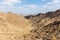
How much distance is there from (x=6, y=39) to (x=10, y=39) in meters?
0.83

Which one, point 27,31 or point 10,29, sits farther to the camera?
point 27,31

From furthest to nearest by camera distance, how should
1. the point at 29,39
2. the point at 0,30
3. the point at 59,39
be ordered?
the point at 0,30
the point at 29,39
the point at 59,39

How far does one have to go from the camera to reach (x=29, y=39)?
3528 cm

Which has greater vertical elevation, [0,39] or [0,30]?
[0,30]

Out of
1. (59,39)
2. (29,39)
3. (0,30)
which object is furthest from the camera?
(0,30)

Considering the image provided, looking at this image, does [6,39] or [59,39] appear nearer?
[59,39]

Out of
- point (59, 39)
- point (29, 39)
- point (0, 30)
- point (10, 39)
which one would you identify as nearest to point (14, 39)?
point (10, 39)

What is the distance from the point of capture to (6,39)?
37219mm

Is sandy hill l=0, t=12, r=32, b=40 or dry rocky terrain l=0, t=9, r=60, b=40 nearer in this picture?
dry rocky terrain l=0, t=9, r=60, b=40

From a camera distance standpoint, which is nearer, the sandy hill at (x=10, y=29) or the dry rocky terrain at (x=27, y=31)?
the dry rocky terrain at (x=27, y=31)

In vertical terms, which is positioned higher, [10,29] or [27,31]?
[10,29]

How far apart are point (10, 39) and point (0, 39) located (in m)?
2.08

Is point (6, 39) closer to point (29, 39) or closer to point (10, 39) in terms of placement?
point (10, 39)

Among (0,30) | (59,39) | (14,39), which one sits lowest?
(59,39)
